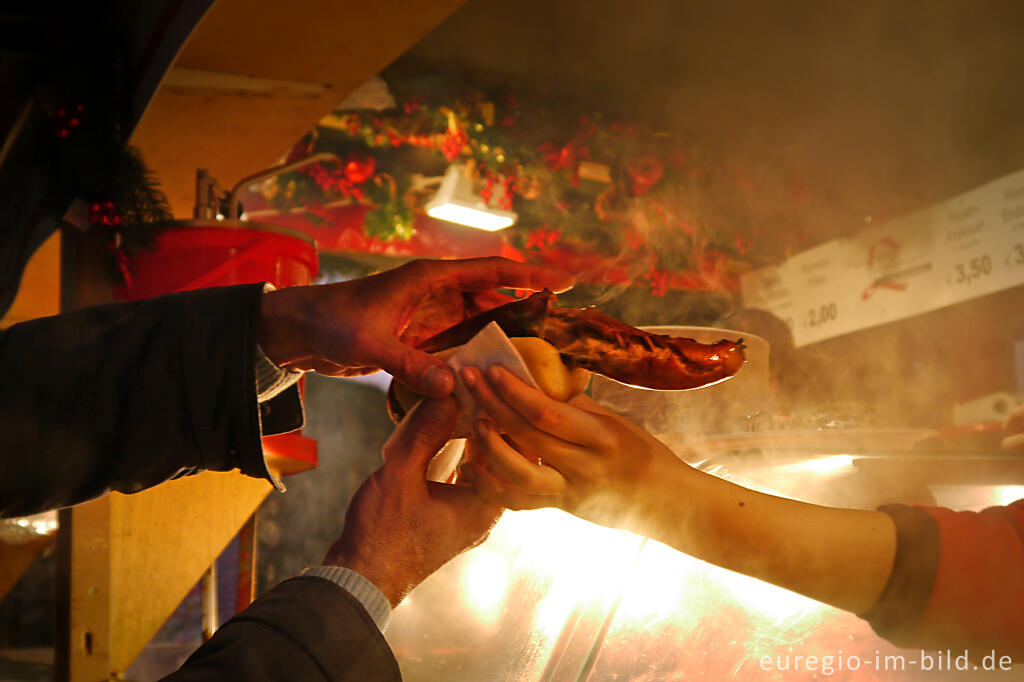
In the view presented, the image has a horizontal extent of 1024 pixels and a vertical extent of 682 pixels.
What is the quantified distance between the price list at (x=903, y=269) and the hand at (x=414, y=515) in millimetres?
3409

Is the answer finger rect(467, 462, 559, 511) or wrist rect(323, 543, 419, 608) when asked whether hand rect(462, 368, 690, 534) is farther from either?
wrist rect(323, 543, 419, 608)

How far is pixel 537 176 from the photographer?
498 cm

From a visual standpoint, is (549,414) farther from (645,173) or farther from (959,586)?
(645,173)

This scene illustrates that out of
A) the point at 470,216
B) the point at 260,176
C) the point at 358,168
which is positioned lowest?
the point at 260,176

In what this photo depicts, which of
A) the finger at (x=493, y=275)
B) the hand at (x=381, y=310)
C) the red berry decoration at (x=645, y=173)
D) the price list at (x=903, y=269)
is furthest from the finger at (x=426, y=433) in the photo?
the price list at (x=903, y=269)

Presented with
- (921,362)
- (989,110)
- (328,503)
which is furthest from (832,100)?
(328,503)

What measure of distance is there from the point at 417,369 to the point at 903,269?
165 inches

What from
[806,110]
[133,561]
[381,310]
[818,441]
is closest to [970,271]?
[806,110]

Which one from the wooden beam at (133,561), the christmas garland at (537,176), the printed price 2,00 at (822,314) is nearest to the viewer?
the wooden beam at (133,561)

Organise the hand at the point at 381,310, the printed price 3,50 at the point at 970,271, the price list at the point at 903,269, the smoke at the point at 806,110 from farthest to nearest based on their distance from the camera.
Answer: the printed price 3,50 at the point at 970,271 < the price list at the point at 903,269 < the smoke at the point at 806,110 < the hand at the point at 381,310

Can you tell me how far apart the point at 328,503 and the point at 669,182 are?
4.39 m

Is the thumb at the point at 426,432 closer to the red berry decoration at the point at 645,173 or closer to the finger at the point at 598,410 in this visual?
the finger at the point at 598,410

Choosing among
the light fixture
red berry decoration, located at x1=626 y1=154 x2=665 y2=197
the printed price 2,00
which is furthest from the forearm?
the light fixture

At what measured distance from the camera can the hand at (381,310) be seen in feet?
4.25
